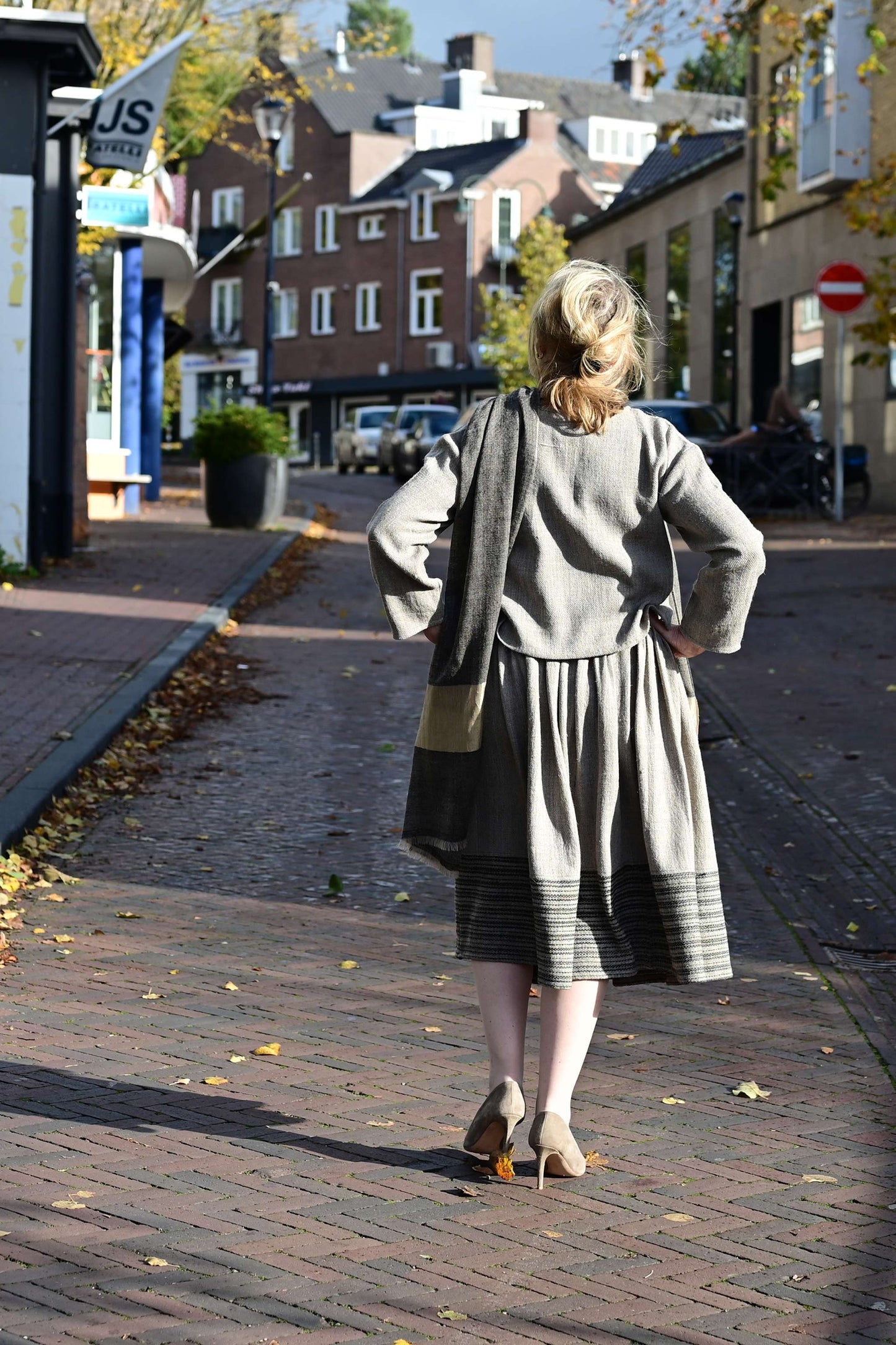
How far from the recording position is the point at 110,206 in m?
20.2

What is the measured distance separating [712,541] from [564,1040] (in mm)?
1080

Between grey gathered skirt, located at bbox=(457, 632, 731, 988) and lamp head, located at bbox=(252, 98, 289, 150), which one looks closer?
grey gathered skirt, located at bbox=(457, 632, 731, 988)

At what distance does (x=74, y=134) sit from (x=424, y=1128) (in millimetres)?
15465

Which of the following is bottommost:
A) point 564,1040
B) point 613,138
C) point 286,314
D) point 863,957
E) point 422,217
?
point 863,957

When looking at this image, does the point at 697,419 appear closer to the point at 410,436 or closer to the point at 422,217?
the point at 410,436

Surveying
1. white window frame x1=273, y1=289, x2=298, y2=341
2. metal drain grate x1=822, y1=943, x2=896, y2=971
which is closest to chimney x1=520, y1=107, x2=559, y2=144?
white window frame x1=273, y1=289, x2=298, y2=341

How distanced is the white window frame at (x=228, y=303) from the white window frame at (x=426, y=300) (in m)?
7.93

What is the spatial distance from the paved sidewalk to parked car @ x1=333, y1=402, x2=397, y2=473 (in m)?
25.0

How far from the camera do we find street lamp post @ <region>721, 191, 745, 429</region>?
34.9 meters

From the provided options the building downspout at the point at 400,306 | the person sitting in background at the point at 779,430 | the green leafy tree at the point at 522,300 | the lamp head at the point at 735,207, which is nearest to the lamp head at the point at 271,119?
the person sitting in background at the point at 779,430

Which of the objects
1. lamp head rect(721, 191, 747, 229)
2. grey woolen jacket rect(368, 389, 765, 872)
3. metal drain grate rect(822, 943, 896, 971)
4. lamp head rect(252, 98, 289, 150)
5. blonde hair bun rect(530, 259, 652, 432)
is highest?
lamp head rect(252, 98, 289, 150)

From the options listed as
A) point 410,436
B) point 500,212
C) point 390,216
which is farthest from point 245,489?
point 390,216

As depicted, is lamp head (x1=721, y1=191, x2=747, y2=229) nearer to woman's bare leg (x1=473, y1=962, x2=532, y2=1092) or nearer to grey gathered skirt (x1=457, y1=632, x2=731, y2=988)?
grey gathered skirt (x1=457, y1=632, x2=731, y2=988)

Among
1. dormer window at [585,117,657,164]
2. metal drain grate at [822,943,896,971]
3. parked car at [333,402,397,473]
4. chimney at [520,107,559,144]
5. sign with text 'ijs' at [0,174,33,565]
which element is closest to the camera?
metal drain grate at [822,943,896,971]
